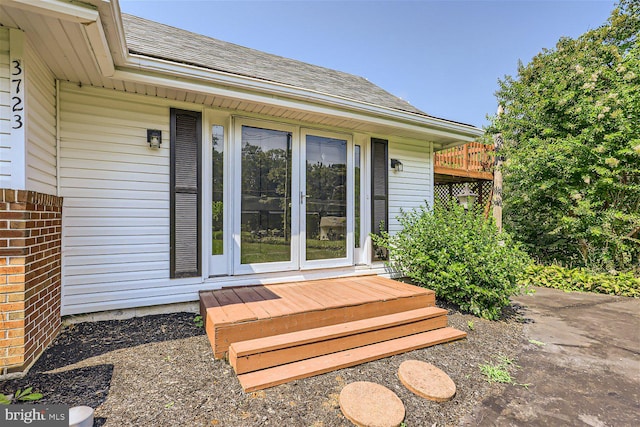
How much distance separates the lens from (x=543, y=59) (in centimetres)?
834

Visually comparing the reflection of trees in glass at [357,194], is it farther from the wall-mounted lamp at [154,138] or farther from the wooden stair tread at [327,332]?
the wall-mounted lamp at [154,138]

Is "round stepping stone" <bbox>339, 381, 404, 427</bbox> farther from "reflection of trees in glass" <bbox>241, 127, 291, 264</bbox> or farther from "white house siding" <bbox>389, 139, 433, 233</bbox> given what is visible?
"white house siding" <bbox>389, 139, 433, 233</bbox>

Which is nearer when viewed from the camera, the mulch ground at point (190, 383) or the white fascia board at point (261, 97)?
the mulch ground at point (190, 383)

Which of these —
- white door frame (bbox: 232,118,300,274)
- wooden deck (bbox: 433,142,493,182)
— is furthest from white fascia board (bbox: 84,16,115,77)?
wooden deck (bbox: 433,142,493,182)

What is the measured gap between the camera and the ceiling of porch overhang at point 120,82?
1901 mm

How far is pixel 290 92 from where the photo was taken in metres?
3.21

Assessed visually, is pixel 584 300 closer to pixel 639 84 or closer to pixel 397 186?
pixel 397 186

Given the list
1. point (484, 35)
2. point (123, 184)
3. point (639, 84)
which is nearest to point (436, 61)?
point (484, 35)

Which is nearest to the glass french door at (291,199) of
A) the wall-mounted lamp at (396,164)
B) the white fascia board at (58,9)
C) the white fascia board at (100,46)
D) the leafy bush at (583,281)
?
the wall-mounted lamp at (396,164)

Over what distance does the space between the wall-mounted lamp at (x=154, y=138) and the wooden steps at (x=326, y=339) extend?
2203 mm

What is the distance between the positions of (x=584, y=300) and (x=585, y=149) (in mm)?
2723

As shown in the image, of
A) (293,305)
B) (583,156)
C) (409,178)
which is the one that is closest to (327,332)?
(293,305)

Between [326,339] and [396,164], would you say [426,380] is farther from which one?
[396,164]

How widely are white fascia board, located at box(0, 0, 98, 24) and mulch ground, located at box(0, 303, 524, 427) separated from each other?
7.67 feet
